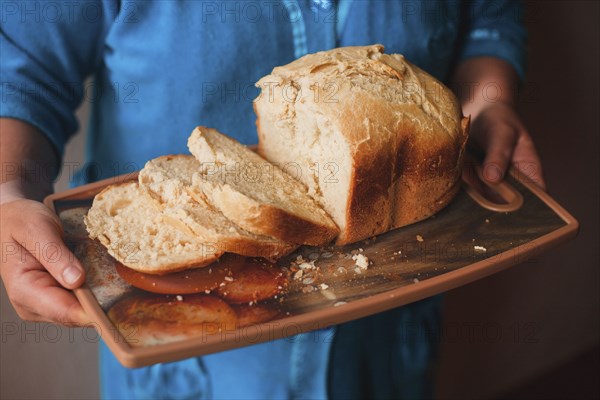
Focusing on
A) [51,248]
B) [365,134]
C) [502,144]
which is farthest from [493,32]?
[51,248]

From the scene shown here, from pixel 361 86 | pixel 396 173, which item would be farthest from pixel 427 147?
pixel 361 86

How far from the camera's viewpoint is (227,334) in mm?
1172

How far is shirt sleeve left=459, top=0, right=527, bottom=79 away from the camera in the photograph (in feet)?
6.82

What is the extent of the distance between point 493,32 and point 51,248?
1.60m

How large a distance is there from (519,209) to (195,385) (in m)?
1.10

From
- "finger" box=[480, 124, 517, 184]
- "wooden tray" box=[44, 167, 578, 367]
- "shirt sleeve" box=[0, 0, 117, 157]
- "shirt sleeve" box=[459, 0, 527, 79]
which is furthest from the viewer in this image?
"shirt sleeve" box=[459, 0, 527, 79]

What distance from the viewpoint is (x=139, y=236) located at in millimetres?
1443

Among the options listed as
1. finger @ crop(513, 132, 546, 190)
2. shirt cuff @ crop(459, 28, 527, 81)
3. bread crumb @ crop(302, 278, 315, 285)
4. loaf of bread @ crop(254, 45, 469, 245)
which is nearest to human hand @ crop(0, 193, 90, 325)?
bread crumb @ crop(302, 278, 315, 285)

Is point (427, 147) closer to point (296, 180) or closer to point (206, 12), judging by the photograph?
point (296, 180)

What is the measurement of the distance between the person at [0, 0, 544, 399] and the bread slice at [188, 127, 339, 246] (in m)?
0.17

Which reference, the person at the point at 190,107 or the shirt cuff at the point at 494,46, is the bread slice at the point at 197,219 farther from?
the shirt cuff at the point at 494,46

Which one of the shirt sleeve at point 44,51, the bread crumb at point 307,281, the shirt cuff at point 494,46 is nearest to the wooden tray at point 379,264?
the bread crumb at point 307,281

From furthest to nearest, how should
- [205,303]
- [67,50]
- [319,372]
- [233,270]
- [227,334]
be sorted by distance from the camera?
[319,372]
[67,50]
[233,270]
[205,303]
[227,334]

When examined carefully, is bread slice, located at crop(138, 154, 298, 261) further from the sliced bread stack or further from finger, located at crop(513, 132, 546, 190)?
finger, located at crop(513, 132, 546, 190)
